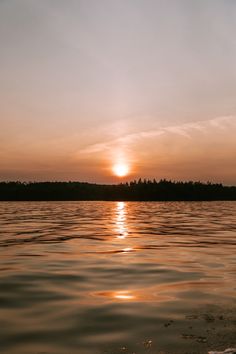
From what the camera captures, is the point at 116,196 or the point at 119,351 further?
the point at 116,196

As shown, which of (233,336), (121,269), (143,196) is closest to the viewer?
(233,336)

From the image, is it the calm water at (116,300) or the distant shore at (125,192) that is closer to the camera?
the calm water at (116,300)

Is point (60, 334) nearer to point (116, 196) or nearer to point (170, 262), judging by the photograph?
point (170, 262)

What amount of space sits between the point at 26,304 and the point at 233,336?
4367mm

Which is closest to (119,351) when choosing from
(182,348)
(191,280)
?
(182,348)

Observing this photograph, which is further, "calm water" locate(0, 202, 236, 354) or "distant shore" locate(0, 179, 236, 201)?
"distant shore" locate(0, 179, 236, 201)

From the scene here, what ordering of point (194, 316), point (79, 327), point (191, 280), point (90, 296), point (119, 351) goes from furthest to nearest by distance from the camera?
1. point (191, 280)
2. point (90, 296)
3. point (194, 316)
4. point (79, 327)
5. point (119, 351)

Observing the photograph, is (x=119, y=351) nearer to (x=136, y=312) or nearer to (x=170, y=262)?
(x=136, y=312)

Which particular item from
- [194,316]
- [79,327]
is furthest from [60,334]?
[194,316]

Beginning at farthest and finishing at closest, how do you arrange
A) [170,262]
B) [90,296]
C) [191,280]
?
[170,262], [191,280], [90,296]

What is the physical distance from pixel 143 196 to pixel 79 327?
14293cm

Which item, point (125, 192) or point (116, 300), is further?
point (125, 192)

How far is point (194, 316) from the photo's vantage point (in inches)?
310

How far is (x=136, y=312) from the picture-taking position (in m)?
8.16
